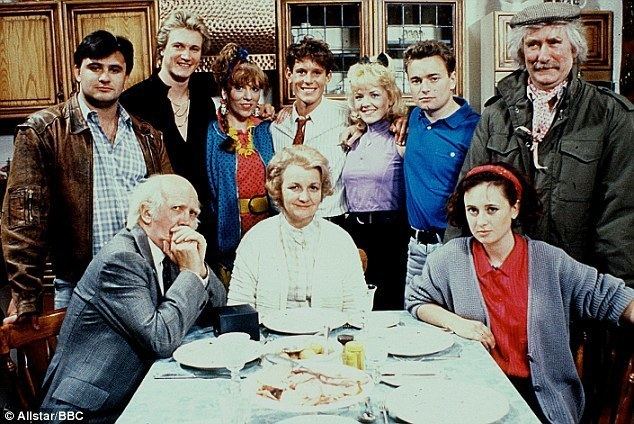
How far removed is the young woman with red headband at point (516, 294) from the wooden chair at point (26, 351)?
3.87 ft

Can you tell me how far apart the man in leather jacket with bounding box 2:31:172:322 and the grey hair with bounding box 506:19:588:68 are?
158 centimetres

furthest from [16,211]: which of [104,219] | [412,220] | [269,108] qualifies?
[412,220]

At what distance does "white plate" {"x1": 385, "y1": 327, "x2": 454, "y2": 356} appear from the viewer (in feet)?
6.32

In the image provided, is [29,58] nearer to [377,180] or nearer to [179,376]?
[377,180]

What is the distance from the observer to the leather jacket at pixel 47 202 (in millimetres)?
2691

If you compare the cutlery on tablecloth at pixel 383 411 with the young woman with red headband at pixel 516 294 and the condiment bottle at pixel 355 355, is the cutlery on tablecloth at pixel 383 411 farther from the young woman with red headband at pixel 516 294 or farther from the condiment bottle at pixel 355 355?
the young woman with red headband at pixel 516 294

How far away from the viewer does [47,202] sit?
2754 mm

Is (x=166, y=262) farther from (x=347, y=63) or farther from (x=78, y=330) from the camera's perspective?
(x=347, y=63)

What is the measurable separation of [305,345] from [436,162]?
4.72 feet

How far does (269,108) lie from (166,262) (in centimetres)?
148

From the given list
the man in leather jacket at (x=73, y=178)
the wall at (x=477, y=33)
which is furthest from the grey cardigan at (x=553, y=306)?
the wall at (x=477, y=33)

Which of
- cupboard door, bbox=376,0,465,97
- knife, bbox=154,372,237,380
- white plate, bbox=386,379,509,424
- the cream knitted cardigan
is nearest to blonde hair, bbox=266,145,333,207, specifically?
the cream knitted cardigan

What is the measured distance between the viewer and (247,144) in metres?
3.38

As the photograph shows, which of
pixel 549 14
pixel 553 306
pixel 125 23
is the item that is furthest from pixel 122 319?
pixel 125 23
